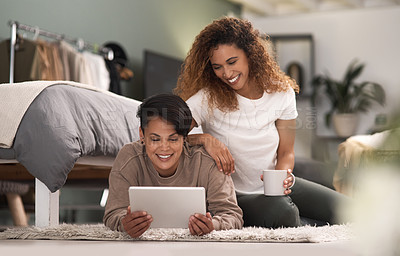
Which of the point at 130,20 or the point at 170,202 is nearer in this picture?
the point at 170,202

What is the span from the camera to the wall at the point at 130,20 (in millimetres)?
3998

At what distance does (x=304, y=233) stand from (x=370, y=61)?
18.3 feet

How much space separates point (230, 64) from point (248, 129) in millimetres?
235

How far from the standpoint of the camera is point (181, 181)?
5.15 ft

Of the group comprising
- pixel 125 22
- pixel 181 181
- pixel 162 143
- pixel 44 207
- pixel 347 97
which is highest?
pixel 125 22

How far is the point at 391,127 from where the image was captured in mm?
214

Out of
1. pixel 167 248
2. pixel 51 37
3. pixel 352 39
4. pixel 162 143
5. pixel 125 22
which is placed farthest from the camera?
pixel 352 39

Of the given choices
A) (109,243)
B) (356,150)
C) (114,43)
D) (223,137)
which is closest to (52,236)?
(109,243)

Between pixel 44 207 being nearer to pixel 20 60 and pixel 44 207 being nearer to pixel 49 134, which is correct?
pixel 49 134

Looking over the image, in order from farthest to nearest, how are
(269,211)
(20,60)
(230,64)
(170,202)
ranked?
(20,60)
(230,64)
(269,211)
(170,202)

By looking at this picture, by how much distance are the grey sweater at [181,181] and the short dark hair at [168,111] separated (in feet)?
0.30

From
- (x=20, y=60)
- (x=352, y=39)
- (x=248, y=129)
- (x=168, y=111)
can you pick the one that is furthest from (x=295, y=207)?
(x=352, y=39)

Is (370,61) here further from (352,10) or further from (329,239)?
(329,239)

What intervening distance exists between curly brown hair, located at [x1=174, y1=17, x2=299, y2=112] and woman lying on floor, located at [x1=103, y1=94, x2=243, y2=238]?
278 millimetres
